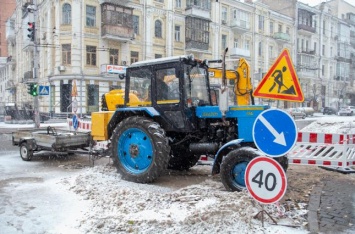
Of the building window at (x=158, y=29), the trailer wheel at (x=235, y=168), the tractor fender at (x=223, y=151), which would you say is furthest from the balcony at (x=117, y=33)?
the trailer wheel at (x=235, y=168)

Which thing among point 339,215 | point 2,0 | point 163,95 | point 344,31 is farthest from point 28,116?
point 344,31

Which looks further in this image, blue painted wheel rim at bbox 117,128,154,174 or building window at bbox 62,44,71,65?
building window at bbox 62,44,71,65

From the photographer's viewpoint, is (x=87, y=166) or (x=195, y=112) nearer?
(x=195, y=112)

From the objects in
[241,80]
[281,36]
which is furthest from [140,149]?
[281,36]

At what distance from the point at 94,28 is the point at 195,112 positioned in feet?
84.0

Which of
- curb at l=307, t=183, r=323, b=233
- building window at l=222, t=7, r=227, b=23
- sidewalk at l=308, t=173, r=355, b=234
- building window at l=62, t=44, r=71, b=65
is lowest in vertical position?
sidewalk at l=308, t=173, r=355, b=234

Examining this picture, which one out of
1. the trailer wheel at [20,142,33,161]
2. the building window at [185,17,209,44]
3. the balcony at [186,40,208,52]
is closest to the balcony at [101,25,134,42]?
the balcony at [186,40,208,52]

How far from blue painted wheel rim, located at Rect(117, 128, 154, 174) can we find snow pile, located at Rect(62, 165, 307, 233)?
2.08ft

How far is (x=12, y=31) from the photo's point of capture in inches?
1918

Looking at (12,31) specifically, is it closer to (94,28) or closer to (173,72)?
(94,28)

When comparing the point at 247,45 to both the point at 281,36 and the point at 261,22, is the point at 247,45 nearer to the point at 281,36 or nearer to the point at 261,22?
the point at 261,22

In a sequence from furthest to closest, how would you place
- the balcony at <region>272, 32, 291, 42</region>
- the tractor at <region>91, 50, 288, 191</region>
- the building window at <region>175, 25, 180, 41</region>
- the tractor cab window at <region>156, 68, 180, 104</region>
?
the balcony at <region>272, 32, 291, 42</region>, the building window at <region>175, 25, 180, 41</region>, the tractor cab window at <region>156, 68, 180, 104</region>, the tractor at <region>91, 50, 288, 191</region>

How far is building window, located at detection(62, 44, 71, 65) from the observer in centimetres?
2928

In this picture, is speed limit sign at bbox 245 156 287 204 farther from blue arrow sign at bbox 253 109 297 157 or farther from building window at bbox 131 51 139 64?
building window at bbox 131 51 139 64
